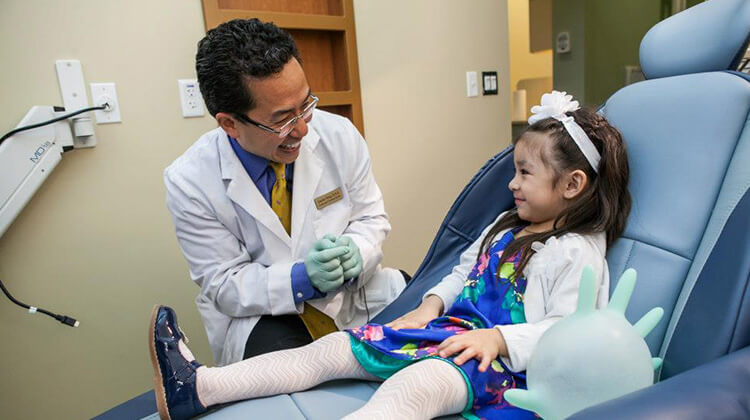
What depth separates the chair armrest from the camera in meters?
0.55

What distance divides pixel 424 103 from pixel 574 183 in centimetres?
123

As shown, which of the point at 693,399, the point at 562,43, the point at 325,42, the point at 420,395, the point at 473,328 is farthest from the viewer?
the point at 562,43

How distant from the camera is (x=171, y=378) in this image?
0.91 meters

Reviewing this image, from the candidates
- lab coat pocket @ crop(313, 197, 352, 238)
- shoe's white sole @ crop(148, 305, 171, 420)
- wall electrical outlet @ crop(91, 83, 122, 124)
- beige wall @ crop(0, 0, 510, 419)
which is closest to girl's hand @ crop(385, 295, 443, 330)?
lab coat pocket @ crop(313, 197, 352, 238)

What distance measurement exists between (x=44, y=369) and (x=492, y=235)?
1.43m

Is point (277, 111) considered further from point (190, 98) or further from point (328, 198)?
point (190, 98)

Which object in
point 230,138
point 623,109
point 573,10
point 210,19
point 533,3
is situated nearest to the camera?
point 623,109

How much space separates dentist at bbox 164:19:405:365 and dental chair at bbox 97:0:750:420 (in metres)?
0.29

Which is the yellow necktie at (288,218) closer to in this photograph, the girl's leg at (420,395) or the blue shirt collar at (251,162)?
the blue shirt collar at (251,162)

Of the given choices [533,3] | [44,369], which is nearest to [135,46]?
[44,369]

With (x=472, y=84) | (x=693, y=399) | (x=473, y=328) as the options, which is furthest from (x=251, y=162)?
(x=472, y=84)

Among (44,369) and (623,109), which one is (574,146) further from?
(44,369)

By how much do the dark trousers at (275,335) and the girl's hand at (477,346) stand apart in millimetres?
477

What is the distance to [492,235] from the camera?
3.99 feet
